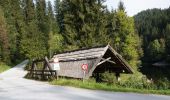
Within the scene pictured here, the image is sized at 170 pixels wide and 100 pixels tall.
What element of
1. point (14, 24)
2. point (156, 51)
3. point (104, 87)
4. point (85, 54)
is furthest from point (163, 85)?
point (156, 51)

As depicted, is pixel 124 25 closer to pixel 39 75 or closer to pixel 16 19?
pixel 39 75

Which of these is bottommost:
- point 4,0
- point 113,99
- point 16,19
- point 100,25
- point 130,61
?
point 113,99

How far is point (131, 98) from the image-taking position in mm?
15344

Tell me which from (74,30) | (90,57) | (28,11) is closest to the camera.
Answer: (90,57)

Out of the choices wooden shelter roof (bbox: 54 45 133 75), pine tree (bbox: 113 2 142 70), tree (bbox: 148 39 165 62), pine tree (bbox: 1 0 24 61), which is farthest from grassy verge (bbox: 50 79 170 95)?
tree (bbox: 148 39 165 62)

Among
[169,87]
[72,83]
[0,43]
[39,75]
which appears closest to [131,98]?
[169,87]

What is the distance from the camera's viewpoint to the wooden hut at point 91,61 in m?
28.9

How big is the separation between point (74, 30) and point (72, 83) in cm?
3220

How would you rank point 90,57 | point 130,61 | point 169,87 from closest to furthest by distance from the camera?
1. point 169,87
2. point 90,57
3. point 130,61

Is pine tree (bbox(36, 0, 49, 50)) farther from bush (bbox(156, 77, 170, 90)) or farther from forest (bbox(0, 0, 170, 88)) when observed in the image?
bush (bbox(156, 77, 170, 90))

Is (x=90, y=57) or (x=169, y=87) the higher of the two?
(x=90, y=57)

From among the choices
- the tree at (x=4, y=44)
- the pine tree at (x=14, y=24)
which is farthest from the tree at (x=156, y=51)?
the tree at (x=4, y=44)

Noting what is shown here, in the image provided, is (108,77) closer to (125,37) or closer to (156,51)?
(125,37)

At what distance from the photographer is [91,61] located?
2922 centimetres
